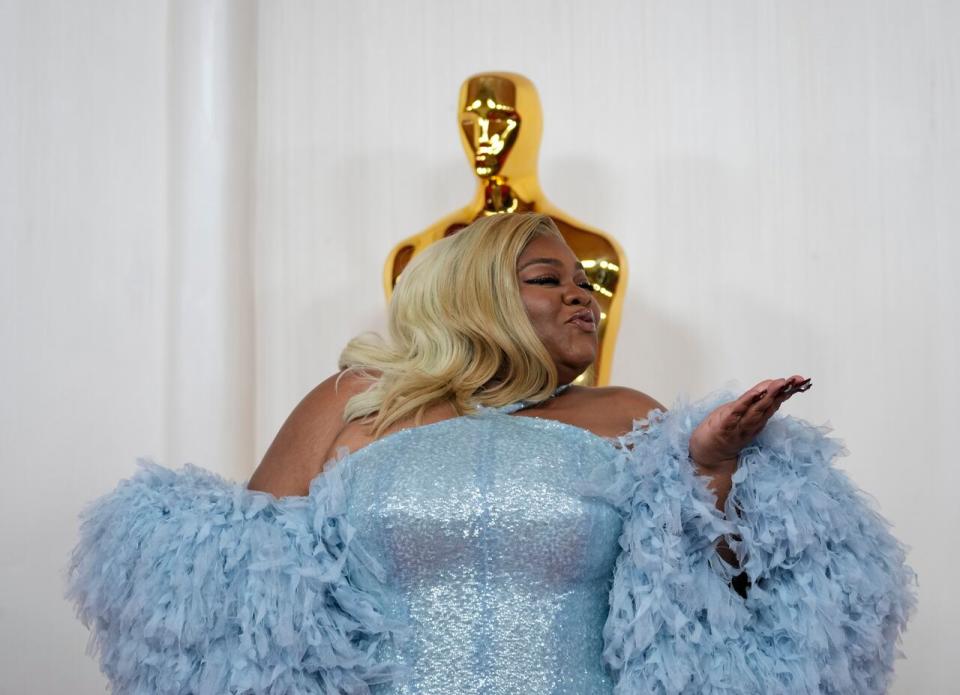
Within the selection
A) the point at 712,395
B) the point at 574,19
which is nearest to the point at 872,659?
the point at 712,395

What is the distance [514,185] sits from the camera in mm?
2145

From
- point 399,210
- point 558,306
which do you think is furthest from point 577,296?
point 399,210

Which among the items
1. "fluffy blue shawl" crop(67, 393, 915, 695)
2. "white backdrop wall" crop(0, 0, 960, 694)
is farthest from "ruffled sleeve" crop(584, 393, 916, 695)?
"white backdrop wall" crop(0, 0, 960, 694)

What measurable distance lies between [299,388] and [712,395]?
1294 mm

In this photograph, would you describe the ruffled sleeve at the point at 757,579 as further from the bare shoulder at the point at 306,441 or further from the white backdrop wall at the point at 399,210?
the white backdrop wall at the point at 399,210

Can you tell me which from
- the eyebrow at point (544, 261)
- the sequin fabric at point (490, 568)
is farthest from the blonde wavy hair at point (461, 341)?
the sequin fabric at point (490, 568)

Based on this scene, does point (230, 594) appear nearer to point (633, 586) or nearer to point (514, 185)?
point (633, 586)

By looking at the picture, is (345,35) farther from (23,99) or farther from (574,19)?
(23,99)

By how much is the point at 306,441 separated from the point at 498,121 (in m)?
0.75

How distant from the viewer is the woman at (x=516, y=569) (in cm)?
139

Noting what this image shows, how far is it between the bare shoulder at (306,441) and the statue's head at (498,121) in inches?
24.2

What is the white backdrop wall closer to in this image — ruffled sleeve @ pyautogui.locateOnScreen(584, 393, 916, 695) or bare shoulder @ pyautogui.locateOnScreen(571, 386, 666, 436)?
bare shoulder @ pyautogui.locateOnScreen(571, 386, 666, 436)

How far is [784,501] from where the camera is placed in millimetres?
1406

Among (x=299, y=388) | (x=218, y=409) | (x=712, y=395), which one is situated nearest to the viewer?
(x=712, y=395)
